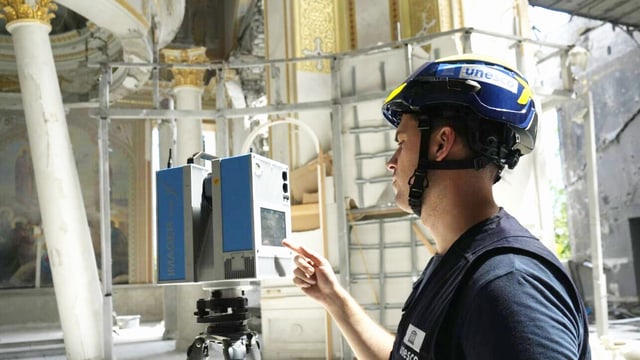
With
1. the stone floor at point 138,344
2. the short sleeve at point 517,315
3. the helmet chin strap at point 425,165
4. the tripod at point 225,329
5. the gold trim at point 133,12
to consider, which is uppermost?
the gold trim at point 133,12

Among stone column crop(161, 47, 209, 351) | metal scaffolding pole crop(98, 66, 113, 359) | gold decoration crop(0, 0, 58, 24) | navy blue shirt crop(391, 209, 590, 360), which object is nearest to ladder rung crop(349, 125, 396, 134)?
stone column crop(161, 47, 209, 351)

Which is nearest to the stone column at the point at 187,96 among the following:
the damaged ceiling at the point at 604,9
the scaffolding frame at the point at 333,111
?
the scaffolding frame at the point at 333,111

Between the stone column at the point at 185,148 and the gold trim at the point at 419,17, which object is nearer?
the gold trim at the point at 419,17

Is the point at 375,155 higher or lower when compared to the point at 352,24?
lower

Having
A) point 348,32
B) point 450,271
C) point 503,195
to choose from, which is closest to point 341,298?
point 450,271

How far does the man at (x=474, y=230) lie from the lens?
1.03 m

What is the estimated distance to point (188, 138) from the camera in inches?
402

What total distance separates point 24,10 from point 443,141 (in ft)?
23.7

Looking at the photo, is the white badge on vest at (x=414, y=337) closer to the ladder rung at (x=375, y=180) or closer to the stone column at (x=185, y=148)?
the ladder rung at (x=375, y=180)

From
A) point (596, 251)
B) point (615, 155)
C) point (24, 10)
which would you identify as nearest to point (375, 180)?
point (596, 251)

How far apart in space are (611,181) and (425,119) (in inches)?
565

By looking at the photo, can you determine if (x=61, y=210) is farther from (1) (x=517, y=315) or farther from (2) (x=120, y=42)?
(1) (x=517, y=315)

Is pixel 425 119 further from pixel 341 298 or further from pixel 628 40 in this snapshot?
pixel 628 40

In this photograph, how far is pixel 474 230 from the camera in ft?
4.29
